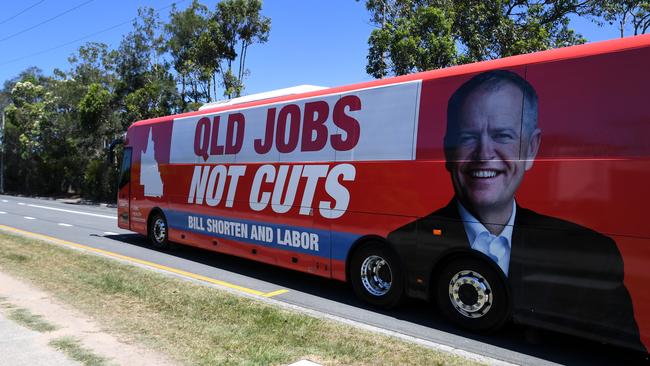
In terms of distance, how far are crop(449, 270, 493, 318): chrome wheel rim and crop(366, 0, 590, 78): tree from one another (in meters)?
11.0

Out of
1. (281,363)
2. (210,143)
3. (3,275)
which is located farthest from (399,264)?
(3,275)

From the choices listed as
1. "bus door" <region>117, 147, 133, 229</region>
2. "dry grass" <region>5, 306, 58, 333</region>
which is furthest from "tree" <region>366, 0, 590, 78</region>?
"dry grass" <region>5, 306, 58, 333</region>

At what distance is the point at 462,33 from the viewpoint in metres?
16.4

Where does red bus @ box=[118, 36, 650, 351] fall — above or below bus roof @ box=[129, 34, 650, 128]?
below

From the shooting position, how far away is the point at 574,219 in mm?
4664

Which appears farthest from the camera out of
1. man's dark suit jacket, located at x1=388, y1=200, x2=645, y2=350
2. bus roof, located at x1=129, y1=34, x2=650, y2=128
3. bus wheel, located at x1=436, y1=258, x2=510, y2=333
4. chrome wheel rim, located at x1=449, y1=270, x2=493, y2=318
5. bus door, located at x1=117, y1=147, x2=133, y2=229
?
bus door, located at x1=117, y1=147, x2=133, y2=229

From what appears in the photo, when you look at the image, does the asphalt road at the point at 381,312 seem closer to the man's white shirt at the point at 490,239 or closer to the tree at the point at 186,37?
the man's white shirt at the point at 490,239

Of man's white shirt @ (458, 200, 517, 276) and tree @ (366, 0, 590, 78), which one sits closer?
man's white shirt @ (458, 200, 517, 276)

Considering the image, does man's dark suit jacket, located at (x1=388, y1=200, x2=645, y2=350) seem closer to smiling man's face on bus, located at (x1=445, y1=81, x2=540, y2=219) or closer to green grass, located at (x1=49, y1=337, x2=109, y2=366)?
smiling man's face on bus, located at (x1=445, y1=81, x2=540, y2=219)

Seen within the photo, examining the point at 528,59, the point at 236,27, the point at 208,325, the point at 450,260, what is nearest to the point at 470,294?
the point at 450,260

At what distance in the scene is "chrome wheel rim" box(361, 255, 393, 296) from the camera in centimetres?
654

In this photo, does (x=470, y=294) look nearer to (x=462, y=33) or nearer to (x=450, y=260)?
(x=450, y=260)

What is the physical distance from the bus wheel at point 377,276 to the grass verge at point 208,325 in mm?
1031

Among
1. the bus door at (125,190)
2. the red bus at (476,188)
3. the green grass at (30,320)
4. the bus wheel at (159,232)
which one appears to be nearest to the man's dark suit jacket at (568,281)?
the red bus at (476,188)
